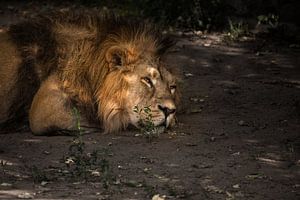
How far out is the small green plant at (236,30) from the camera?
10516 millimetres

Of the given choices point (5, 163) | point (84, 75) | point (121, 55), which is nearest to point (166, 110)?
point (121, 55)

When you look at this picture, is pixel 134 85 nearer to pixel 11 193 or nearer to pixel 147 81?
pixel 147 81

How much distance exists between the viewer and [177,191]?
5.41 metres

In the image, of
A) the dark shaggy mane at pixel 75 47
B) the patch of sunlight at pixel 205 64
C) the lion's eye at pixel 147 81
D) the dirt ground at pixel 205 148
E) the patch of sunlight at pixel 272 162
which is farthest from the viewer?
the patch of sunlight at pixel 205 64

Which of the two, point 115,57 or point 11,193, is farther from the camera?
point 115,57

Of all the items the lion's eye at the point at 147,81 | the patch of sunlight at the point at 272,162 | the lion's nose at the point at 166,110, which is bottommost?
the patch of sunlight at the point at 272,162

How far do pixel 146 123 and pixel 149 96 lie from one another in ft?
0.92

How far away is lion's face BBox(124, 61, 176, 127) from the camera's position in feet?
23.5

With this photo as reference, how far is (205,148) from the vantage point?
681 cm

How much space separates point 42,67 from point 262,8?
14.3 feet

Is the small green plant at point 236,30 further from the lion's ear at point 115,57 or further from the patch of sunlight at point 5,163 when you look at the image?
the patch of sunlight at point 5,163

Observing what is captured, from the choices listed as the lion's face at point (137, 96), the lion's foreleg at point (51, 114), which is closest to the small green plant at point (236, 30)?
the lion's face at point (137, 96)

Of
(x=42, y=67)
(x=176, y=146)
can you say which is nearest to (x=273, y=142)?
(x=176, y=146)

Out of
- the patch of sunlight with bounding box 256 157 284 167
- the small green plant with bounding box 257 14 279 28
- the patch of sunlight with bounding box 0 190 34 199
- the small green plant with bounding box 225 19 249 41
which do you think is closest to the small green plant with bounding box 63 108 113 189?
the patch of sunlight with bounding box 0 190 34 199
